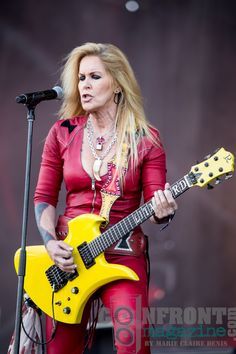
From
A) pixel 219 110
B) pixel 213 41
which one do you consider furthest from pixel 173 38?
pixel 219 110

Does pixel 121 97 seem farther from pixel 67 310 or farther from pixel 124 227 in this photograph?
pixel 67 310

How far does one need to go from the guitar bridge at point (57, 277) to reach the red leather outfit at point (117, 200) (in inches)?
6.4

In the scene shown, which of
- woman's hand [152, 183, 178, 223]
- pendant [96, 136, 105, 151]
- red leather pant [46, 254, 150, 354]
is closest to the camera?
red leather pant [46, 254, 150, 354]

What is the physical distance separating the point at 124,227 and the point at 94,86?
28.5 inches

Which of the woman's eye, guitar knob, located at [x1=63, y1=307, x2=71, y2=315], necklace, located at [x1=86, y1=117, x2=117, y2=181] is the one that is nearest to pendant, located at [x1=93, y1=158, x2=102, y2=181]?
necklace, located at [x1=86, y1=117, x2=117, y2=181]

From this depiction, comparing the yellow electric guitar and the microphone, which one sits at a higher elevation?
the microphone

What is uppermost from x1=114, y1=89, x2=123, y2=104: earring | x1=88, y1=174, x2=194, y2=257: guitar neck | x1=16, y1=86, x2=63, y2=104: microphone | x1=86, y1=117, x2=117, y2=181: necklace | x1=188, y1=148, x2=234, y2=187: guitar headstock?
x1=114, y1=89, x2=123, y2=104: earring

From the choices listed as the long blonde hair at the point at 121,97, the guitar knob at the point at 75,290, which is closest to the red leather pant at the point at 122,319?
the guitar knob at the point at 75,290

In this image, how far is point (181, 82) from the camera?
4609mm

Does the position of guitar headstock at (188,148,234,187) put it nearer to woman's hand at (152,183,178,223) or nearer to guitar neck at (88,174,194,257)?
guitar neck at (88,174,194,257)

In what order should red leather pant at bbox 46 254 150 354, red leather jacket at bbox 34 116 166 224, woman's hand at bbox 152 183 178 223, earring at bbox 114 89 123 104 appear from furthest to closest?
earring at bbox 114 89 123 104 < red leather jacket at bbox 34 116 166 224 < woman's hand at bbox 152 183 178 223 < red leather pant at bbox 46 254 150 354

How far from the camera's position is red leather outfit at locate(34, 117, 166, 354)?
2.63 m

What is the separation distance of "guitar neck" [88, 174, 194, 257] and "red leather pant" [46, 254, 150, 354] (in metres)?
0.09

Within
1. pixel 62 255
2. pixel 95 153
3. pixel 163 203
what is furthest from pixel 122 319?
pixel 95 153
